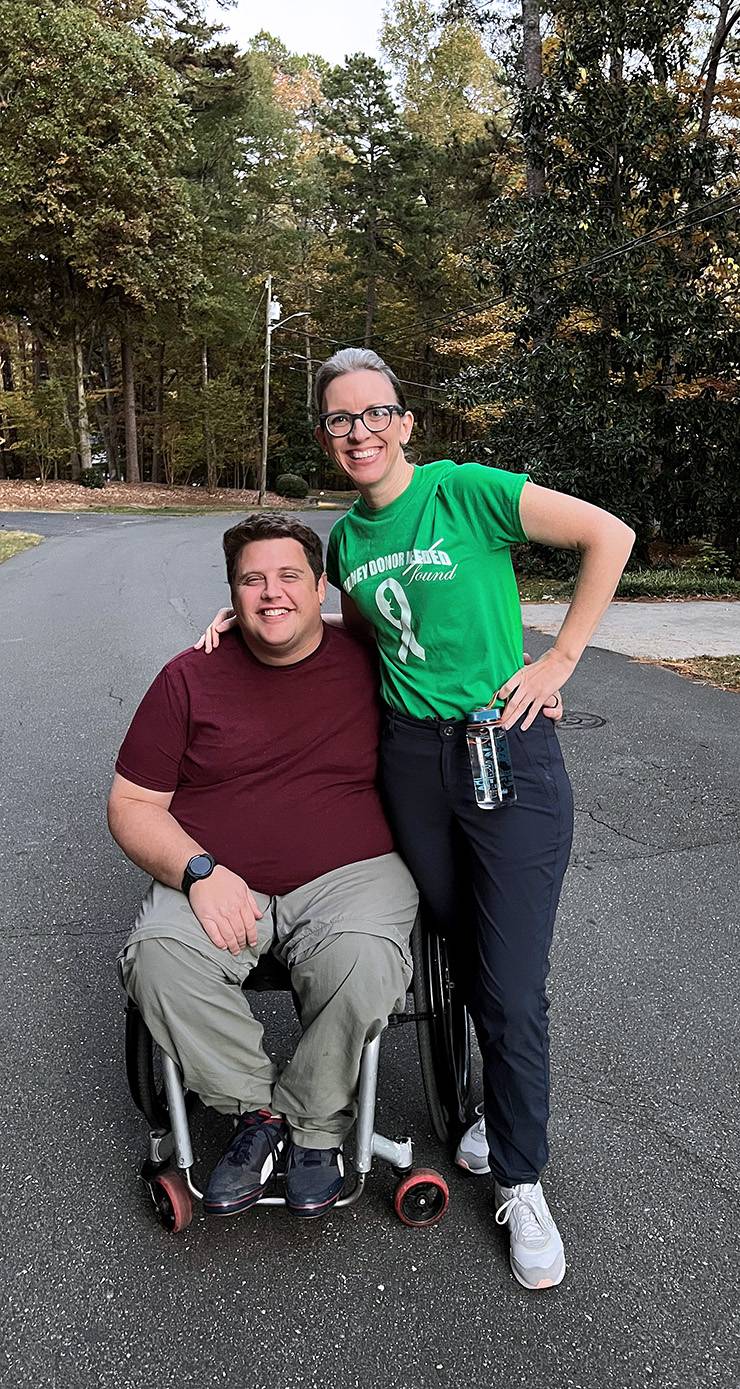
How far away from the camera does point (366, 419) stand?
6.57 feet

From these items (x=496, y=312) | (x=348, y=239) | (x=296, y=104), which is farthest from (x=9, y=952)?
(x=296, y=104)

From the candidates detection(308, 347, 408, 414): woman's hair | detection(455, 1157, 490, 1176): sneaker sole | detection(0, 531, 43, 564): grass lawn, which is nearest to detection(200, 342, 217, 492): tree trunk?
detection(0, 531, 43, 564): grass lawn

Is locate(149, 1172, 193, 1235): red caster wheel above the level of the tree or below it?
below

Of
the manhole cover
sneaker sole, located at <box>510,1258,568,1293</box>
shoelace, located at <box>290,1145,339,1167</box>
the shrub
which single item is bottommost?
the shrub

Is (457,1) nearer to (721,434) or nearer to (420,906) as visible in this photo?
(721,434)

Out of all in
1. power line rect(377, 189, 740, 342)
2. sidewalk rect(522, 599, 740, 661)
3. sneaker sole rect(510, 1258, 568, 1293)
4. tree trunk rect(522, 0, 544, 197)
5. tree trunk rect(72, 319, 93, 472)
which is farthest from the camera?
tree trunk rect(72, 319, 93, 472)

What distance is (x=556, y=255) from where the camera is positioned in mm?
13484

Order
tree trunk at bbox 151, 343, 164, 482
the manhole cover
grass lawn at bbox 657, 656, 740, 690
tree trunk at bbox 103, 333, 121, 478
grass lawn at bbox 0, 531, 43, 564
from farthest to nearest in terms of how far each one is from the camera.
Answer: tree trunk at bbox 151, 343, 164, 482 → tree trunk at bbox 103, 333, 121, 478 → grass lawn at bbox 0, 531, 43, 564 → grass lawn at bbox 657, 656, 740, 690 → the manhole cover

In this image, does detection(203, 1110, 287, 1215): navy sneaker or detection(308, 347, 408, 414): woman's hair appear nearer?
detection(203, 1110, 287, 1215): navy sneaker

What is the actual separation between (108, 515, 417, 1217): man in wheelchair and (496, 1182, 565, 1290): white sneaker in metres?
0.34

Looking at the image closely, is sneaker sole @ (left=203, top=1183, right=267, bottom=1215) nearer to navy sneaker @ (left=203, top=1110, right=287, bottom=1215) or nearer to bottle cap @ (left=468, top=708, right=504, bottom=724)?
navy sneaker @ (left=203, top=1110, right=287, bottom=1215)

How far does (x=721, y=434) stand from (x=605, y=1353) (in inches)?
539

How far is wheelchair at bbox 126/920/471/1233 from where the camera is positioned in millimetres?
1967

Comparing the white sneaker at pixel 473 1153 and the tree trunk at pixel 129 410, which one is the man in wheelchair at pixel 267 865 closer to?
the white sneaker at pixel 473 1153
